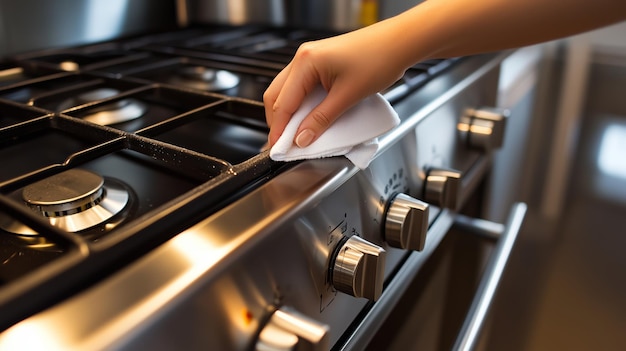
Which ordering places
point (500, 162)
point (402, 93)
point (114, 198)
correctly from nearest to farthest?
point (114, 198) → point (402, 93) → point (500, 162)

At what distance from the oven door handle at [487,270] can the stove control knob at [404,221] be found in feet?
0.52

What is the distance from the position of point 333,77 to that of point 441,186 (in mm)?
217

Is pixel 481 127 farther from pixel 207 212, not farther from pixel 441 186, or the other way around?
pixel 207 212

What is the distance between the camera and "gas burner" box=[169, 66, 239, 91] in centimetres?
64

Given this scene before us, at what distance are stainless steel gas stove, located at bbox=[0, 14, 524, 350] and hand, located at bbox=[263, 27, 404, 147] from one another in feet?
0.12

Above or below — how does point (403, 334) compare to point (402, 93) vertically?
below

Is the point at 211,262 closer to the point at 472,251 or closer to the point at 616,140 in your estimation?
the point at 472,251

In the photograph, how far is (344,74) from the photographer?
0.42m

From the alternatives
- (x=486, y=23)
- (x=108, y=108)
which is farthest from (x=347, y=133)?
(x=108, y=108)

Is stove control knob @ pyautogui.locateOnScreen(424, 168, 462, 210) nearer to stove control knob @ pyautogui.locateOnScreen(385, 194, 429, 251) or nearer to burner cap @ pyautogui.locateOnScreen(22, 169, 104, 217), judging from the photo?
stove control knob @ pyautogui.locateOnScreen(385, 194, 429, 251)

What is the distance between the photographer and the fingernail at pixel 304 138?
43cm

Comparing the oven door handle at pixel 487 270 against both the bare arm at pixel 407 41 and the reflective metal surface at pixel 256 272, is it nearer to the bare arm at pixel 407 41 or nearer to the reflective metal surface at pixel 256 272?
the reflective metal surface at pixel 256 272

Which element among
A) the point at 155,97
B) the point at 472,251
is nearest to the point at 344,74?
the point at 155,97

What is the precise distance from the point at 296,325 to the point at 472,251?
1.71 feet
